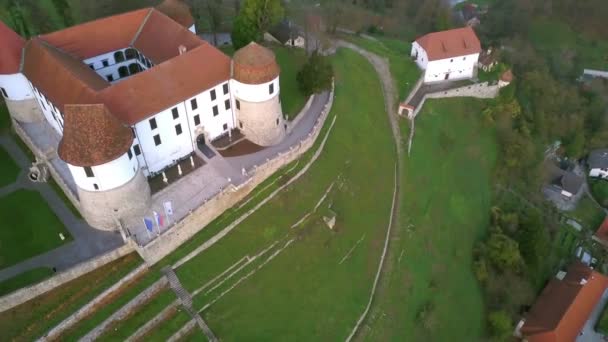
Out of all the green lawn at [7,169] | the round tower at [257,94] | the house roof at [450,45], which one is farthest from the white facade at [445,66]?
the green lawn at [7,169]

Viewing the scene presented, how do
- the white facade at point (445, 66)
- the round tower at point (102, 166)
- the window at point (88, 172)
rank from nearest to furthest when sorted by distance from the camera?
Answer: the round tower at point (102, 166), the window at point (88, 172), the white facade at point (445, 66)

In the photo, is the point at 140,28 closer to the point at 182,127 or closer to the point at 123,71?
the point at 123,71

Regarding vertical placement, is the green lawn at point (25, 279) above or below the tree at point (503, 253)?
above

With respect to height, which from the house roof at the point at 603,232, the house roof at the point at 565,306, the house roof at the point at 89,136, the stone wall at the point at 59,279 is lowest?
the house roof at the point at 603,232

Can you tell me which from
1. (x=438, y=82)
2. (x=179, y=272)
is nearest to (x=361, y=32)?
(x=438, y=82)

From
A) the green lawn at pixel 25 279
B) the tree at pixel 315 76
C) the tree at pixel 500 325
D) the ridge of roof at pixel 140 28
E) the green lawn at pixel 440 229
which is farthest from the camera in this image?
the tree at pixel 315 76

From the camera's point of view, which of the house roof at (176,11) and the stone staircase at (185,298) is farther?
Answer: the house roof at (176,11)

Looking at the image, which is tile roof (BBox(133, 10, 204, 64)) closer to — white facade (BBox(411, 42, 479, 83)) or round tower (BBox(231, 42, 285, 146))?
round tower (BBox(231, 42, 285, 146))

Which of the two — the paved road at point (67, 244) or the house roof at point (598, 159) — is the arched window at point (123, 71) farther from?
the house roof at point (598, 159)
